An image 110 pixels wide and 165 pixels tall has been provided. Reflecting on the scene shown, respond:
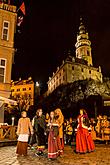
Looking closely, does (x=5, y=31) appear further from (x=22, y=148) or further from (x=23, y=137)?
(x=22, y=148)

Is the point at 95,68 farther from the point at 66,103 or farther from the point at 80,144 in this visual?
the point at 80,144

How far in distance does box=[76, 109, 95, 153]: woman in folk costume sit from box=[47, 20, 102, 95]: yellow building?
64.7m

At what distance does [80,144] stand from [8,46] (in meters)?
13.5

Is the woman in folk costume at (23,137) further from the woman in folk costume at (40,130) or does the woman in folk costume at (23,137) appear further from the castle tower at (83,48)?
the castle tower at (83,48)

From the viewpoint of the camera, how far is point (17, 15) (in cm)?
2333

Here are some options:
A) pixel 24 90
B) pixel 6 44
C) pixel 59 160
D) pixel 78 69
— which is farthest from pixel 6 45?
pixel 24 90

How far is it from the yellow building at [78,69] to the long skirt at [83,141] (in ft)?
213

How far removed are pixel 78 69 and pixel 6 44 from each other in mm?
61259

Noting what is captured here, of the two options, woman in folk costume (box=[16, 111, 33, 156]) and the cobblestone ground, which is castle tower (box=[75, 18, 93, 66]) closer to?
woman in folk costume (box=[16, 111, 33, 156])

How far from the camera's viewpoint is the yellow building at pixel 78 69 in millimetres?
77681

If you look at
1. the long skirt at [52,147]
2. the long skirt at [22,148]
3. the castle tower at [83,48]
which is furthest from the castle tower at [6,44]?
the castle tower at [83,48]

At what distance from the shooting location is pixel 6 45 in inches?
825

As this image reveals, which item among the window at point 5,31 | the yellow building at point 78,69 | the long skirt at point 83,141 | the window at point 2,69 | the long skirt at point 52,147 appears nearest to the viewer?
the long skirt at point 52,147

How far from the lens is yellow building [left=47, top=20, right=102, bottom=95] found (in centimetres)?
7768
